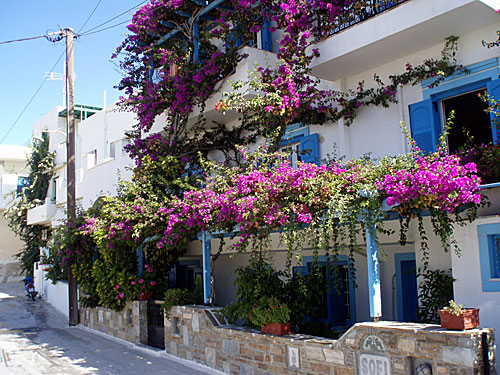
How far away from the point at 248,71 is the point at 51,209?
19.0m

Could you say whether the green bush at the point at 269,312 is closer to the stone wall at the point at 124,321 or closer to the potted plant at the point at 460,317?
the potted plant at the point at 460,317

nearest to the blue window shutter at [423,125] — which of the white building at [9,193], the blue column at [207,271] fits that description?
the blue column at [207,271]

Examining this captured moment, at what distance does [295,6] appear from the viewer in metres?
10.8

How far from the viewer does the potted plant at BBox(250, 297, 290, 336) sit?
8664 mm

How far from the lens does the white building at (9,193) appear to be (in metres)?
31.8

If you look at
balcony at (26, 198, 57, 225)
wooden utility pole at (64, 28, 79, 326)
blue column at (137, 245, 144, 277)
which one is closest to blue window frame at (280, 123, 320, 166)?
blue column at (137, 245, 144, 277)

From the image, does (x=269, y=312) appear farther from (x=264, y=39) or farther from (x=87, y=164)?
(x=87, y=164)

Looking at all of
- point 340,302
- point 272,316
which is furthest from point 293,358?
point 340,302

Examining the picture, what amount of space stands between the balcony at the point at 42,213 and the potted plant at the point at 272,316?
19.4m

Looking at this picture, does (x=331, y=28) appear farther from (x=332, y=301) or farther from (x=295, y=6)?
(x=332, y=301)

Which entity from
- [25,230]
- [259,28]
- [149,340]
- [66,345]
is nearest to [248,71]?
[259,28]

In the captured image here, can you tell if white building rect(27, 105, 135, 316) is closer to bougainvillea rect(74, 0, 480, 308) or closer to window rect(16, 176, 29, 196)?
window rect(16, 176, 29, 196)

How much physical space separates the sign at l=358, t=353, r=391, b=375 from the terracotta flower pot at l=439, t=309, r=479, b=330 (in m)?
0.93

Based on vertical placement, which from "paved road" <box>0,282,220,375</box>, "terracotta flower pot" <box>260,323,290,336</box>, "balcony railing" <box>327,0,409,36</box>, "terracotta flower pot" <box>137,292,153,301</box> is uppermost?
"balcony railing" <box>327,0,409,36</box>
